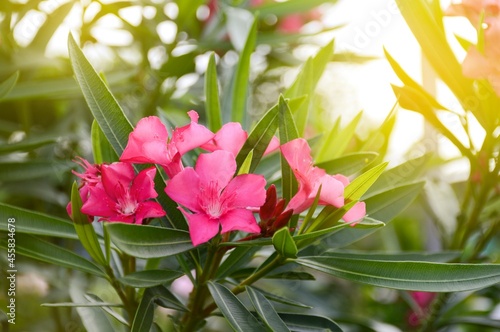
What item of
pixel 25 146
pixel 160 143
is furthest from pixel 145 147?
pixel 25 146

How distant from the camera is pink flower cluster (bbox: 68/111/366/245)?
0.62 metres

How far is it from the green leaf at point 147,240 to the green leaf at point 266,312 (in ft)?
0.37

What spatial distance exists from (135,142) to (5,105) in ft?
2.88

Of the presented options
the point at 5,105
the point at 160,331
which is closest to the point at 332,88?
the point at 5,105

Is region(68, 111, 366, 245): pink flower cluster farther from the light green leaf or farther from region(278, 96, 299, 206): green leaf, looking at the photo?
the light green leaf

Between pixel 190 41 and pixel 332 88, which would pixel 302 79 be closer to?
pixel 190 41

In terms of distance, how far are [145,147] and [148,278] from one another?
0.53 ft

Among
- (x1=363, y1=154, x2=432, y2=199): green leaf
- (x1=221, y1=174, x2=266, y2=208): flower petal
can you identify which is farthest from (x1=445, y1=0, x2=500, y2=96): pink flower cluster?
(x1=221, y1=174, x2=266, y2=208): flower petal

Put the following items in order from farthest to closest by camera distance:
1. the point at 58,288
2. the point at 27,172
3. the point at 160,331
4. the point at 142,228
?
the point at 58,288 < the point at 27,172 < the point at 160,331 < the point at 142,228

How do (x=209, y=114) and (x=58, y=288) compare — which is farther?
(x=58, y=288)

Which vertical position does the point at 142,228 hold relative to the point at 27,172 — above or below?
below

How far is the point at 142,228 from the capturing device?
58cm

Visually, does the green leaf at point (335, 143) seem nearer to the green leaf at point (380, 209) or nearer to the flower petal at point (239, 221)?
the green leaf at point (380, 209)

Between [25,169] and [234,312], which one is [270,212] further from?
[25,169]
